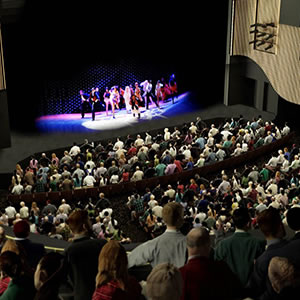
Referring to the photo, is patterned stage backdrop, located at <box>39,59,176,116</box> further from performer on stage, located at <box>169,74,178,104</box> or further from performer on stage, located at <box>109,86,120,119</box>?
performer on stage, located at <box>169,74,178,104</box>

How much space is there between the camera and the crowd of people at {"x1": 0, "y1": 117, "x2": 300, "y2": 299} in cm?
348

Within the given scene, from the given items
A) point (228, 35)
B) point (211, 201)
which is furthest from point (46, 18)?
point (211, 201)

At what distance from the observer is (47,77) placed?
18.4 meters

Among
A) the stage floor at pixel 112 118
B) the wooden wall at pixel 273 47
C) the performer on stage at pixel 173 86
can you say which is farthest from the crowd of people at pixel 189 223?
the performer on stage at pixel 173 86

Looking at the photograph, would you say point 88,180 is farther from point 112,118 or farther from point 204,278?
point 204,278

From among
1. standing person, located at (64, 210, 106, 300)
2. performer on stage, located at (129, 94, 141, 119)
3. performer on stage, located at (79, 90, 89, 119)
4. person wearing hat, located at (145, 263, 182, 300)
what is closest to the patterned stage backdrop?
performer on stage, located at (79, 90, 89, 119)

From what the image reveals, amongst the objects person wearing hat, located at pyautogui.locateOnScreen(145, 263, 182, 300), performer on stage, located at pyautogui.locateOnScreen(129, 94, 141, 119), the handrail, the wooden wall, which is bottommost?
the handrail

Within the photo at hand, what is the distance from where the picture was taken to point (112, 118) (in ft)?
64.1

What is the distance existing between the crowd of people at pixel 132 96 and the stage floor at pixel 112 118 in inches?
7.1

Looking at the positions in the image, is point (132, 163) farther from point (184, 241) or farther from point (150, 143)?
point (184, 241)

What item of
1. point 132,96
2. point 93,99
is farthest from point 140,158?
point 132,96

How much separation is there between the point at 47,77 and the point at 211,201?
9.14m

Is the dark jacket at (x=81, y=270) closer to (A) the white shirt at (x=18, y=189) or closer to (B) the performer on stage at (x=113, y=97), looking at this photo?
(A) the white shirt at (x=18, y=189)

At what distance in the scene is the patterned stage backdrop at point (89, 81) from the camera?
18.8 meters
